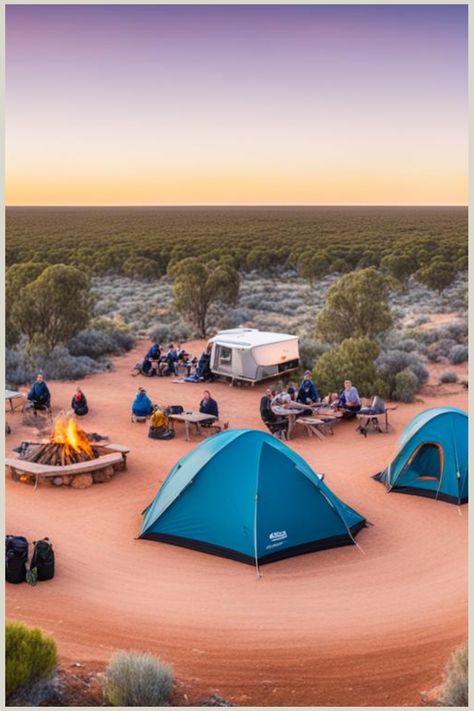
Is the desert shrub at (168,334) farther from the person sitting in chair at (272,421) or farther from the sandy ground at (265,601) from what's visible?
the sandy ground at (265,601)

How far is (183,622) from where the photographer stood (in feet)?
31.0

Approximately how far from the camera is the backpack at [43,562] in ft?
Result: 34.2

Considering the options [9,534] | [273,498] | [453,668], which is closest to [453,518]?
[273,498]

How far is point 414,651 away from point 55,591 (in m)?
4.64

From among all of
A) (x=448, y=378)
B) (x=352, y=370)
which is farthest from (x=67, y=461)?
(x=448, y=378)

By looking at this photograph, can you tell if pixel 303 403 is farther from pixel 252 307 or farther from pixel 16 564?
pixel 252 307

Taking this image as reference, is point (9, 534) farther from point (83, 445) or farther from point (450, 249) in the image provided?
point (450, 249)

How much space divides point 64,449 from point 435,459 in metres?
7.04

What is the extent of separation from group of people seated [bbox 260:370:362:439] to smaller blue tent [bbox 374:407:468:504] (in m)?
3.96

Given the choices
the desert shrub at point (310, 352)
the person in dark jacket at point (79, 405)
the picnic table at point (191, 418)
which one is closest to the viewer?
the picnic table at point (191, 418)

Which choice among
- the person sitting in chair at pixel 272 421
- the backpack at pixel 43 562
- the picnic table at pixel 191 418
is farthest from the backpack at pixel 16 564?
the person sitting in chair at pixel 272 421

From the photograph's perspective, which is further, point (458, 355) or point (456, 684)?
point (458, 355)

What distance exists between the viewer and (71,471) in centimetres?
1428

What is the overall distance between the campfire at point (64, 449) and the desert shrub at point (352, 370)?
328 inches
